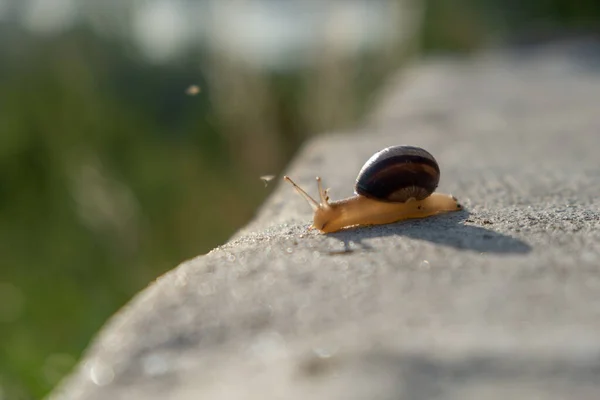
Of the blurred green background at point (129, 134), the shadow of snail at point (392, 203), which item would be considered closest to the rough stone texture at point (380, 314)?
the shadow of snail at point (392, 203)

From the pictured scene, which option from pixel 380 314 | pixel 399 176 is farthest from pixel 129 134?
pixel 380 314

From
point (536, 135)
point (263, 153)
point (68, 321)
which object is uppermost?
point (536, 135)

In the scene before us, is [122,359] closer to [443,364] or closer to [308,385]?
[308,385]

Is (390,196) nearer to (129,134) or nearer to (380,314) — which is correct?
(380,314)

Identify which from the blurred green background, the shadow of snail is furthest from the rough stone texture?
the blurred green background

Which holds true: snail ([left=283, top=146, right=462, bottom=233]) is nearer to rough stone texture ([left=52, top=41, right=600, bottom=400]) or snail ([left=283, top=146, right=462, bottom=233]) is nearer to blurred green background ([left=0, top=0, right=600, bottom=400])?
rough stone texture ([left=52, top=41, right=600, bottom=400])

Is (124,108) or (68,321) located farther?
(124,108)

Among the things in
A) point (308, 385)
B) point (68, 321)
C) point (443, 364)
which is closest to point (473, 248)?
point (443, 364)
